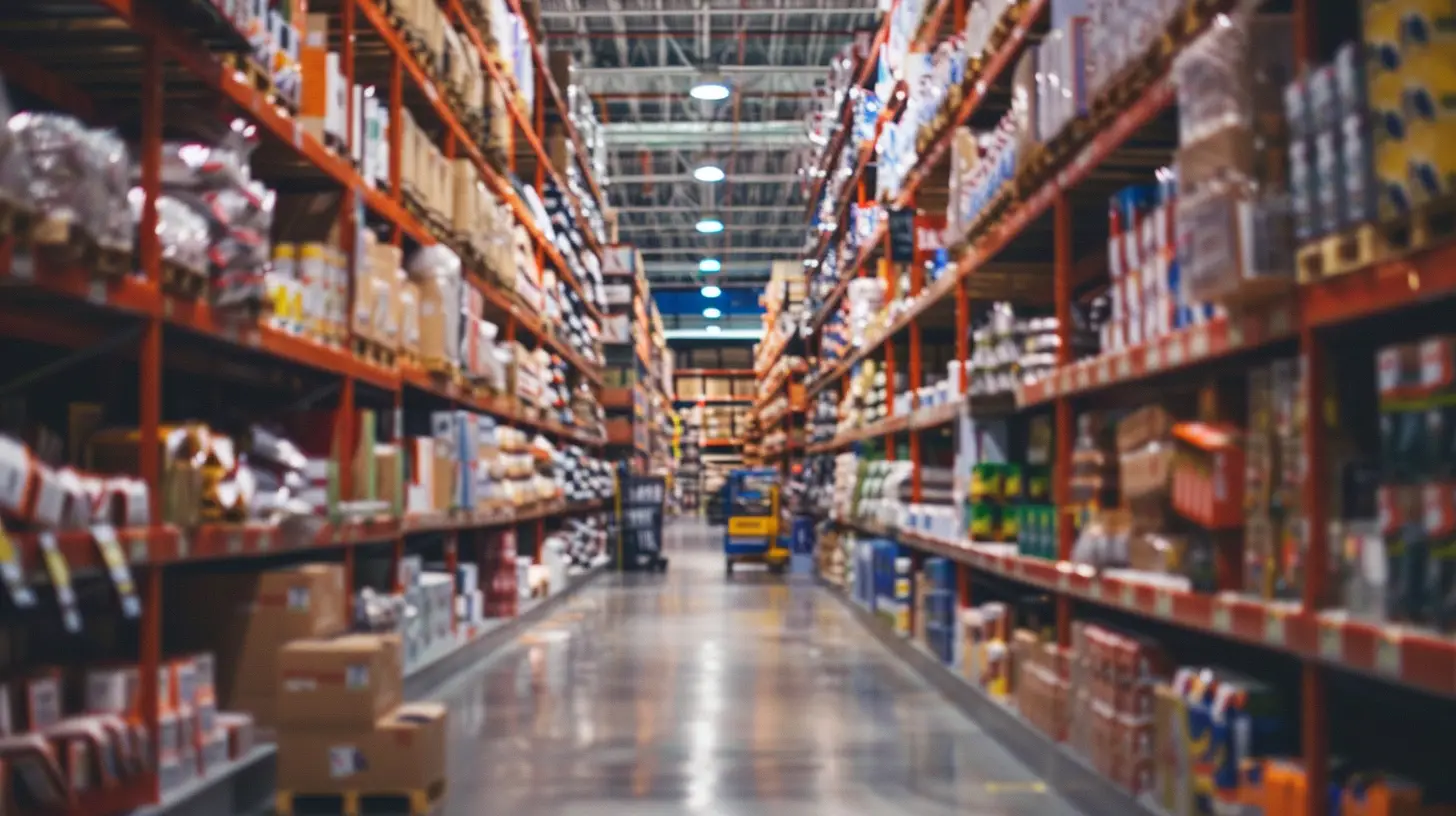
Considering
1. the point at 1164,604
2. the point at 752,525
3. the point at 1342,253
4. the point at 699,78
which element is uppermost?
the point at 699,78

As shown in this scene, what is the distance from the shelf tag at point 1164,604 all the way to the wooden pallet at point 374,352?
3873mm

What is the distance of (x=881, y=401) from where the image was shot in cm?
1095

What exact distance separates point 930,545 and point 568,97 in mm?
8276

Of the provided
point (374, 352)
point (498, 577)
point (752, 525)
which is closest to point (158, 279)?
point (374, 352)

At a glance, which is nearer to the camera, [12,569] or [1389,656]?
[1389,656]

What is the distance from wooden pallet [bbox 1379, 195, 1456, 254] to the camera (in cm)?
259

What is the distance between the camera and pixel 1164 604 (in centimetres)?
401

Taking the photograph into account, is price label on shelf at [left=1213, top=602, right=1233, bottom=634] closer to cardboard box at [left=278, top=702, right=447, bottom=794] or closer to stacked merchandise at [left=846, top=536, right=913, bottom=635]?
cardboard box at [left=278, top=702, right=447, bottom=794]

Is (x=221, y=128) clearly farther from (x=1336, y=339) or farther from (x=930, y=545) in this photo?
(x=930, y=545)

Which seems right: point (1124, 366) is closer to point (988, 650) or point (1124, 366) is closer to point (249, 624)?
point (988, 650)

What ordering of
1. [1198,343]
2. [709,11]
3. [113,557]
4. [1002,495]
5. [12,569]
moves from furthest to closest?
1. [709,11]
2. [1002,495]
3. [1198,343]
4. [113,557]
5. [12,569]

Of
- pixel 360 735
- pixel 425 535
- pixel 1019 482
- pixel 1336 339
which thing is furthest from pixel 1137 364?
pixel 425 535

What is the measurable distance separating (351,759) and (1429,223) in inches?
142

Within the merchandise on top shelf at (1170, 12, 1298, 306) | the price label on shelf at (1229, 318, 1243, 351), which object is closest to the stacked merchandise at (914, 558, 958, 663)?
the price label on shelf at (1229, 318, 1243, 351)
